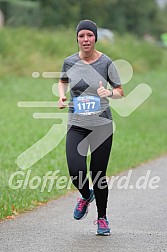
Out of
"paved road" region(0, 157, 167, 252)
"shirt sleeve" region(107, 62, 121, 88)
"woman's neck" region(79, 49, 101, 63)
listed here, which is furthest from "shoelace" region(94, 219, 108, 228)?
"woman's neck" region(79, 49, 101, 63)

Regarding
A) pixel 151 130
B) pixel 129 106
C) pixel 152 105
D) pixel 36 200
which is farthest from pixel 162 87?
pixel 36 200

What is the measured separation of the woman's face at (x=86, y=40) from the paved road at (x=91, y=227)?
5.98 ft

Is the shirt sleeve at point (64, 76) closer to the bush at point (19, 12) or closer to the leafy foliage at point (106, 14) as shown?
the leafy foliage at point (106, 14)

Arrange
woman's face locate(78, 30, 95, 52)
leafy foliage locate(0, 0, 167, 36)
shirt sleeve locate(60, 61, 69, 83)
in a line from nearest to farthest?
woman's face locate(78, 30, 95, 52) < shirt sleeve locate(60, 61, 69, 83) < leafy foliage locate(0, 0, 167, 36)

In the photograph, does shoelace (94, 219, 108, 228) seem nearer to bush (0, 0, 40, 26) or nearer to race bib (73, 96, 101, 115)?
race bib (73, 96, 101, 115)

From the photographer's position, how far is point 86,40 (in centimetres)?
773

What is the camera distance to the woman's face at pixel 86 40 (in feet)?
25.4

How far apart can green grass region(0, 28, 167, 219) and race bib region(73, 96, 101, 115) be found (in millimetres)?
1952

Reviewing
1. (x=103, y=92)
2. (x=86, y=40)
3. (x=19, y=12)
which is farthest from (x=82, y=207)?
(x=19, y=12)

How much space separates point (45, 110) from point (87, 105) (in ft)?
48.7

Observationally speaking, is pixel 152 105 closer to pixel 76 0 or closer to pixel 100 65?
pixel 100 65

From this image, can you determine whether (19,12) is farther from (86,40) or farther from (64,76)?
(86,40)

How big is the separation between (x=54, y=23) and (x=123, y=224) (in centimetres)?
4694

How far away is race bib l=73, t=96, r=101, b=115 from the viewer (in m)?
7.75
